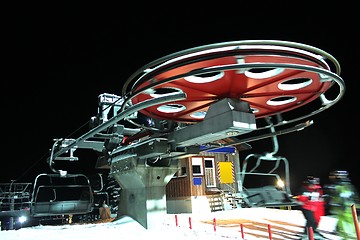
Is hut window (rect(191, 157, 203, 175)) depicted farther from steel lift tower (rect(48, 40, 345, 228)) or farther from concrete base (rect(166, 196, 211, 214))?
steel lift tower (rect(48, 40, 345, 228))

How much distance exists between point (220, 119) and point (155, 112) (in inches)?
86.3

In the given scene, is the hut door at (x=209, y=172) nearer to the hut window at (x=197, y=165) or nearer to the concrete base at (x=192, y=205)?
the hut window at (x=197, y=165)

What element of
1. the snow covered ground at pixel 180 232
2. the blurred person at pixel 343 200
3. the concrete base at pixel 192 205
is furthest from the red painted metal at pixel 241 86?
the concrete base at pixel 192 205

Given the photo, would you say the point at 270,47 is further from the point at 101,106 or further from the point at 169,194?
the point at 169,194

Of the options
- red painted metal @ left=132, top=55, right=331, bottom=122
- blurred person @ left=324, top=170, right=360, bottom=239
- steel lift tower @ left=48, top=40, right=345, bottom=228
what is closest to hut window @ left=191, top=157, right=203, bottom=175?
steel lift tower @ left=48, top=40, right=345, bottom=228

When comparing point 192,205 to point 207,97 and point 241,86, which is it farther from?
point 241,86

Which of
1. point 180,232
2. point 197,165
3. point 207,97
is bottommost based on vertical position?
point 180,232

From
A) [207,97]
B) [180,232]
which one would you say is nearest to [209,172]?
[180,232]

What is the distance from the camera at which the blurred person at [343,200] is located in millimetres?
8273

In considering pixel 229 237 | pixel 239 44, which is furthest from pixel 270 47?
pixel 229 237

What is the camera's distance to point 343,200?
8273 mm

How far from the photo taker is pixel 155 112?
28.7ft

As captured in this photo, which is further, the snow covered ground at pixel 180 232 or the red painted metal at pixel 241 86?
the snow covered ground at pixel 180 232

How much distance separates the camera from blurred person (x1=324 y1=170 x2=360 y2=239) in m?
8.27
